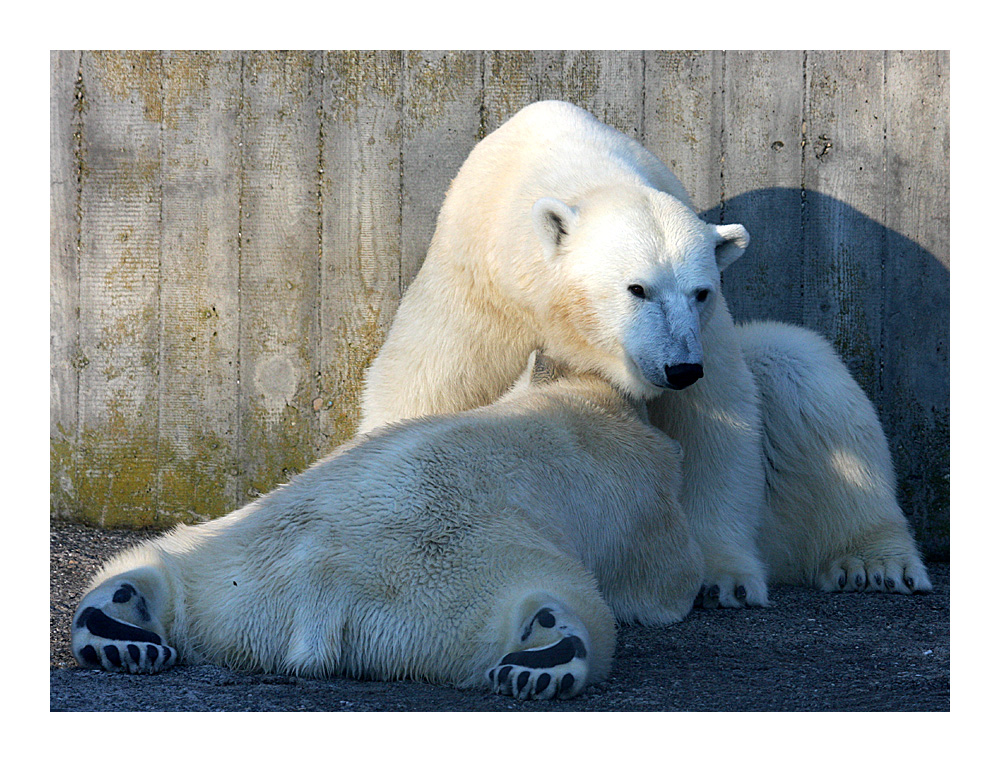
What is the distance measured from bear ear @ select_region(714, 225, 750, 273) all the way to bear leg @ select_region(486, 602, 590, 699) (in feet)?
5.10

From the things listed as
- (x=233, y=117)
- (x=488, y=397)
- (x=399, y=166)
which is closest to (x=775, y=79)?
(x=399, y=166)

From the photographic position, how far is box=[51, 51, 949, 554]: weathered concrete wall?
450cm

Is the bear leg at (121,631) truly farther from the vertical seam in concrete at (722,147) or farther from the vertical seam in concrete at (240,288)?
the vertical seam in concrete at (722,147)

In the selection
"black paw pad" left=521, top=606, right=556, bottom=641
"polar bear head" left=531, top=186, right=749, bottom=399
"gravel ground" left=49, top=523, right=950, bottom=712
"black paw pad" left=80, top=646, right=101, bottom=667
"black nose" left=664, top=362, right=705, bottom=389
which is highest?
"polar bear head" left=531, top=186, right=749, bottom=399

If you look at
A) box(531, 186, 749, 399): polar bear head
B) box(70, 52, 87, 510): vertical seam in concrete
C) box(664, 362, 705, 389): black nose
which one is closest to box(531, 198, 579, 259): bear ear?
box(531, 186, 749, 399): polar bear head

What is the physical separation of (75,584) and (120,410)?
1.12 meters

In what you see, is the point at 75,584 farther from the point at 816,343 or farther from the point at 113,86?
the point at 816,343

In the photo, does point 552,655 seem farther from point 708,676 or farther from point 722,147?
point 722,147

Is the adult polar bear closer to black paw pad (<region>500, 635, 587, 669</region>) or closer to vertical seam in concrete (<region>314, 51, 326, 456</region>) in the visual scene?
vertical seam in concrete (<region>314, 51, 326, 456</region>)

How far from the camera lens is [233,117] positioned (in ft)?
14.8

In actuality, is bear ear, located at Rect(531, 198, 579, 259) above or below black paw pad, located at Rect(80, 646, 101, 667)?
above

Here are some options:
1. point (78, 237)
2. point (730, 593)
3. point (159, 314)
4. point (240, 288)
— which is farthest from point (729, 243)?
point (78, 237)

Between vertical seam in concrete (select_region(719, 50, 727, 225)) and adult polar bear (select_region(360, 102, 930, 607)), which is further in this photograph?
vertical seam in concrete (select_region(719, 50, 727, 225))

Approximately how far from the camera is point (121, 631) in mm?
2506
